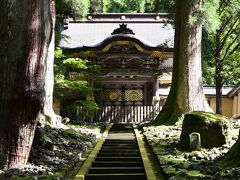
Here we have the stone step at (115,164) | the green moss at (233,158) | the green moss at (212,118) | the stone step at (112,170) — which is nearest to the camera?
the green moss at (233,158)

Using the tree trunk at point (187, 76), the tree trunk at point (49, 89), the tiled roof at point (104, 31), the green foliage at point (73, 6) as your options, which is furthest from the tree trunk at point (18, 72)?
the tiled roof at point (104, 31)

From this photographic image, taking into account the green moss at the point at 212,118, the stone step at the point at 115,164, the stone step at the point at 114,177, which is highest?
the green moss at the point at 212,118

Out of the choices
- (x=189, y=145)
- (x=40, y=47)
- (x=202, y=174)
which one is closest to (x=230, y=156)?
(x=202, y=174)

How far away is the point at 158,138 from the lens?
9.40 metres

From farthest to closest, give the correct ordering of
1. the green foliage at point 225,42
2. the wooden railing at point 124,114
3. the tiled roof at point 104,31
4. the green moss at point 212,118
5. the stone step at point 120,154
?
1. the tiled roof at point 104,31
2. the green foliage at point 225,42
3. the wooden railing at point 124,114
4. the stone step at point 120,154
5. the green moss at point 212,118

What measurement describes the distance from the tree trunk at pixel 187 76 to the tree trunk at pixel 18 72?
23.4ft

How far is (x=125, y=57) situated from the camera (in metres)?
19.8

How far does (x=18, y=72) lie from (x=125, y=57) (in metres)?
14.9

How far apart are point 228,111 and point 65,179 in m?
26.4

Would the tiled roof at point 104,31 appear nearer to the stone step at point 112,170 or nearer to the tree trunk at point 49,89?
the tree trunk at point 49,89

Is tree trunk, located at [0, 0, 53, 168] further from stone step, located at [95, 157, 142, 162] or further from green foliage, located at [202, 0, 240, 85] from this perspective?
green foliage, located at [202, 0, 240, 85]

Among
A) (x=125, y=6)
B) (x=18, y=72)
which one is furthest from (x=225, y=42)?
(x=18, y=72)

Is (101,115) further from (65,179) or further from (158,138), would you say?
(65,179)

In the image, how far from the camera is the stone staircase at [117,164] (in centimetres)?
568
